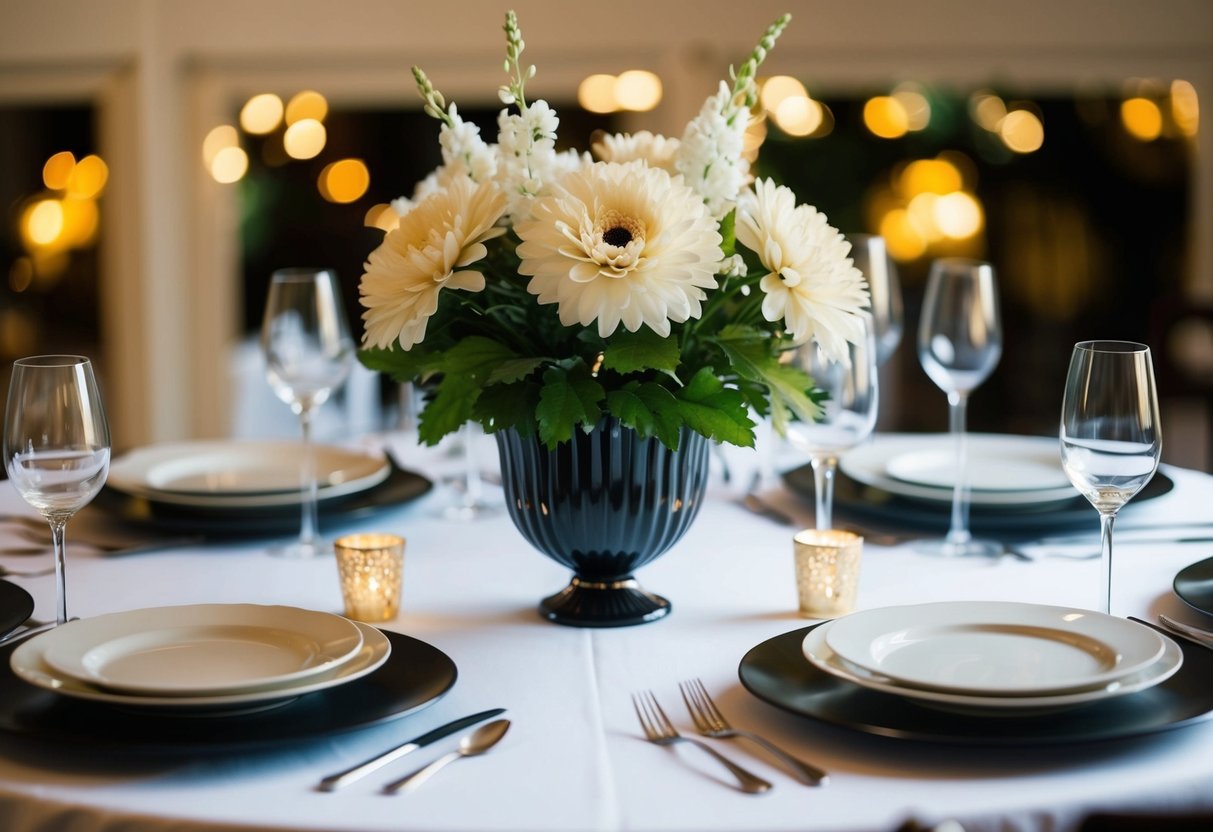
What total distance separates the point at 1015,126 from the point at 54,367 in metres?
3.80

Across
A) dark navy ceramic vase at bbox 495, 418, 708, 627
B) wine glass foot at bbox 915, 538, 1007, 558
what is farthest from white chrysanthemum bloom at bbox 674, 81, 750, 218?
wine glass foot at bbox 915, 538, 1007, 558

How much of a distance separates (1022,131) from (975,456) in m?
2.76

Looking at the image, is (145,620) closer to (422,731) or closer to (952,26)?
(422,731)

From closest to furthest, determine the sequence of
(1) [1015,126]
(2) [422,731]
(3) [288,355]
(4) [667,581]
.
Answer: (2) [422,731], (4) [667,581], (3) [288,355], (1) [1015,126]

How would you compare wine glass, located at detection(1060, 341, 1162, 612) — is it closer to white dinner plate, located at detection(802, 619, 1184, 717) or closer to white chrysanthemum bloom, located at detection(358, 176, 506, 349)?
white dinner plate, located at detection(802, 619, 1184, 717)

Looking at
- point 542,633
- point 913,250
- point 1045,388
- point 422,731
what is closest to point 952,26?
point 913,250

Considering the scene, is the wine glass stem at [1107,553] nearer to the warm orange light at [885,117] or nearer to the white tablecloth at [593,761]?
the white tablecloth at [593,761]

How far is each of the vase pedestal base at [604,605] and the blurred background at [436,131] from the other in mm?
2580

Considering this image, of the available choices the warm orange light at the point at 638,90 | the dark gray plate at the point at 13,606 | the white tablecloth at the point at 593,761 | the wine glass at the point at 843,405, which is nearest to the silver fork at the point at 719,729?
the white tablecloth at the point at 593,761

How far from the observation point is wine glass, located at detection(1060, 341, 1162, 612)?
1192 millimetres

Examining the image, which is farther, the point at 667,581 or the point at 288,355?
the point at 288,355

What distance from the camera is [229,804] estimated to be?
92 centimetres

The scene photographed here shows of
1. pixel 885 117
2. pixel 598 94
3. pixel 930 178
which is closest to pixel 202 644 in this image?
pixel 598 94

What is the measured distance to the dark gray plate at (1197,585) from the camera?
50.0 inches
